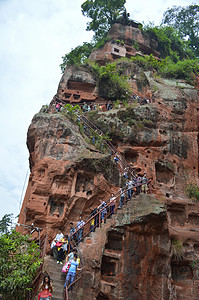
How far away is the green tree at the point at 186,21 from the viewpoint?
41.2 m

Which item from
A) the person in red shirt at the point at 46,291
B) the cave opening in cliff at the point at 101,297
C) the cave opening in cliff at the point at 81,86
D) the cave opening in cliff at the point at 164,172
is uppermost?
the cave opening in cliff at the point at 81,86

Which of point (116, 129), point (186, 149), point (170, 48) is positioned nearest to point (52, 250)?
point (116, 129)

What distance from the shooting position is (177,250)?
14.7 metres

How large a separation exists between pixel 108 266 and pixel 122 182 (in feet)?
20.4

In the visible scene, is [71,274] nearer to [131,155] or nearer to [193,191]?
[193,191]

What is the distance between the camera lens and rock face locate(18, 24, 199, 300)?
1173cm

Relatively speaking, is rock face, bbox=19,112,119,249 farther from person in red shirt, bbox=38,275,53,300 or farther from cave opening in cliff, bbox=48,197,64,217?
person in red shirt, bbox=38,275,53,300

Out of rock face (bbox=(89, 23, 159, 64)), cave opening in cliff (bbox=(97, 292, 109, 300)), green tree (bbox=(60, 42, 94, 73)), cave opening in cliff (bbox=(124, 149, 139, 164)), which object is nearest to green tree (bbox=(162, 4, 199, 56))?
rock face (bbox=(89, 23, 159, 64))

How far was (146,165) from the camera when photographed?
18406mm

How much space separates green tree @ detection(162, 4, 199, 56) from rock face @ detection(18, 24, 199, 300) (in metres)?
18.3

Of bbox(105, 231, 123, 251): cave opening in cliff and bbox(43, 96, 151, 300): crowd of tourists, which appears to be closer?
bbox(43, 96, 151, 300): crowd of tourists

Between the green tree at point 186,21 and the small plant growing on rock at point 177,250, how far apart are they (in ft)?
110

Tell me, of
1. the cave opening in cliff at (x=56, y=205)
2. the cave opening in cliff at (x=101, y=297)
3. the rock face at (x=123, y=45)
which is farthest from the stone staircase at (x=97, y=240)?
the rock face at (x=123, y=45)

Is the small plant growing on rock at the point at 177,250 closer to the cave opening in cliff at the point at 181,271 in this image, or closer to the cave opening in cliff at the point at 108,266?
the cave opening in cliff at the point at 181,271
